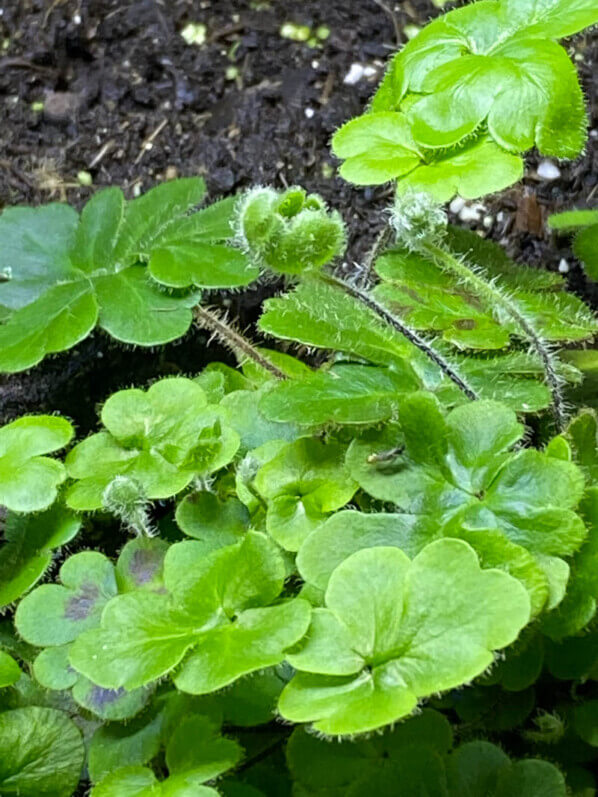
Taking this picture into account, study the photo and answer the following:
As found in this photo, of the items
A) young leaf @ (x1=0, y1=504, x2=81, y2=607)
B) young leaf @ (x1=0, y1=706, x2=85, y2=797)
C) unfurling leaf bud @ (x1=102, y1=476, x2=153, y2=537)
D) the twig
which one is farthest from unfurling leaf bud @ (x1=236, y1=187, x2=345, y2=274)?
the twig

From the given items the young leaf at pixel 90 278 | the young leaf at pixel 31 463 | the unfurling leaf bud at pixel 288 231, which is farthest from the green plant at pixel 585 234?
the young leaf at pixel 31 463

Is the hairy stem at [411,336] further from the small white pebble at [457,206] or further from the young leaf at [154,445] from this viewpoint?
the small white pebble at [457,206]

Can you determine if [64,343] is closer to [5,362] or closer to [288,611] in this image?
[5,362]

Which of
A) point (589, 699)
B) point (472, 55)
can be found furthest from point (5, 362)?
point (589, 699)

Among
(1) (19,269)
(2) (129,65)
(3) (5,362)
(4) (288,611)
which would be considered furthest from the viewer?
(2) (129,65)

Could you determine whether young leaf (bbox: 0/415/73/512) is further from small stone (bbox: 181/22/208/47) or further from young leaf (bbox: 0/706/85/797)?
small stone (bbox: 181/22/208/47)

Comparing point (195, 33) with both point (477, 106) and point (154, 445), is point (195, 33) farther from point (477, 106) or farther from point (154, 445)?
point (154, 445)
